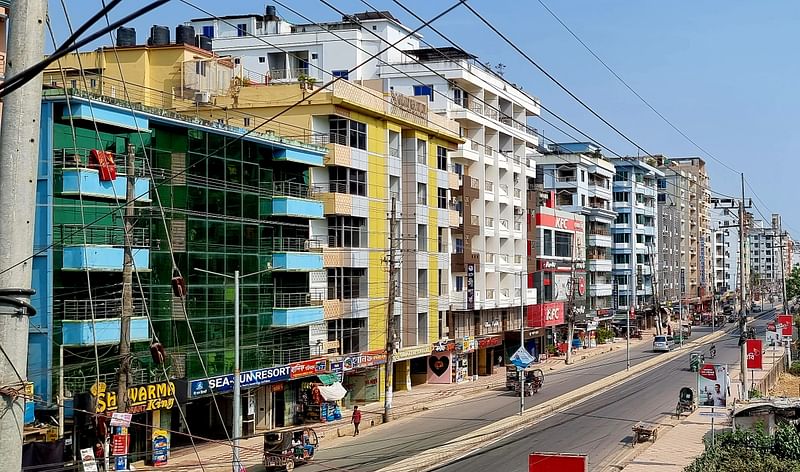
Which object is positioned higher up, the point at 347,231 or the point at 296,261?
the point at 347,231

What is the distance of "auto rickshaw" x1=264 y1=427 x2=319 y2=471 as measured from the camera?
3334 centimetres

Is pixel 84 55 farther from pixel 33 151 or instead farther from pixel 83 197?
pixel 33 151

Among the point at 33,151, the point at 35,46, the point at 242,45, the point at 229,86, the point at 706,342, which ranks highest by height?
the point at 242,45

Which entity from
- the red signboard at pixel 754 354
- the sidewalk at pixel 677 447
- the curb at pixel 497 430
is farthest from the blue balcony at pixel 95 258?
the red signboard at pixel 754 354

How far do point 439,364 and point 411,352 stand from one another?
22.3 feet

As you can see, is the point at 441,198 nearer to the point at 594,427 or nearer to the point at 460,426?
the point at 460,426

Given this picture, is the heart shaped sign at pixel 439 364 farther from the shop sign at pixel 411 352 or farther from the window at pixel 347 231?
the window at pixel 347 231

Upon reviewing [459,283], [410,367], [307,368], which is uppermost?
[459,283]

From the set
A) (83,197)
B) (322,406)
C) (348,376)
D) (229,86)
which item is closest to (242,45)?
(229,86)

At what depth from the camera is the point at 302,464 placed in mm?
34719

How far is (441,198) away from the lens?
197 ft

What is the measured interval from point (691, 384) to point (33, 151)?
Result: 194 feet

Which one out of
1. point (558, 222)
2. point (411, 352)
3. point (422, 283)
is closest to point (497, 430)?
point (411, 352)

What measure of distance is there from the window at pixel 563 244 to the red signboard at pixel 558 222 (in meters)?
0.57
